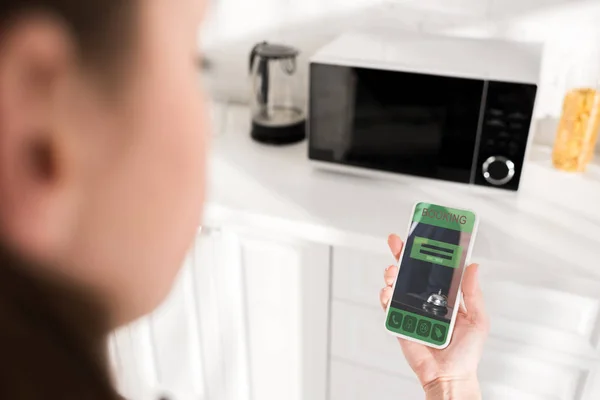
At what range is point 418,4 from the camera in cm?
129

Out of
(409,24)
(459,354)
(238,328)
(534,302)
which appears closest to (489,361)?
(534,302)

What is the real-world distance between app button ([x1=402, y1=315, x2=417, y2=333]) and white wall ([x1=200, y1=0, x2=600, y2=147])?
0.64 m

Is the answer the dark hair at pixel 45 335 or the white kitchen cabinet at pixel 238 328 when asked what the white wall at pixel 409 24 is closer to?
the white kitchen cabinet at pixel 238 328

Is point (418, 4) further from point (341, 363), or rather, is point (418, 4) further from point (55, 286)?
point (55, 286)

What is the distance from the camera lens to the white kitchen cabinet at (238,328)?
1.13 m

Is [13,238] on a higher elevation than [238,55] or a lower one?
higher

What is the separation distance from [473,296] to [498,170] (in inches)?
11.7

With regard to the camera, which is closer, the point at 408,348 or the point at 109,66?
the point at 109,66

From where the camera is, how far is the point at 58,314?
0.93ft

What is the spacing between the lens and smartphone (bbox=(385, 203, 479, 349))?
839mm

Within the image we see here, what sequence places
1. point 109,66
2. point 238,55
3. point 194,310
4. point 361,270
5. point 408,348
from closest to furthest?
1. point 109,66
2. point 408,348
3. point 361,270
4. point 194,310
5. point 238,55

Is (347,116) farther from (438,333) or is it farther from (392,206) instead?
(438,333)

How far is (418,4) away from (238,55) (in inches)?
17.5

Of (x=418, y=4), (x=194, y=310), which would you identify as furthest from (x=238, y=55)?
(x=194, y=310)
